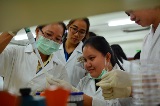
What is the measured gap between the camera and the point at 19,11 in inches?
23.0

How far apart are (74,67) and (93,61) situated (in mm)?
510

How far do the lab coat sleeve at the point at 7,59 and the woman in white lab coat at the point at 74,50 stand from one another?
596 mm

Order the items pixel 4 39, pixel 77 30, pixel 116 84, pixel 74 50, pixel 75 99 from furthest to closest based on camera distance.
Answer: pixel 74 50, pixel 77 30, pixel 4 39, pixel 116 84, pixel 75 99

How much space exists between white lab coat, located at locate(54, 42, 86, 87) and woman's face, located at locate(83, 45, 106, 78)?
0.41 metres

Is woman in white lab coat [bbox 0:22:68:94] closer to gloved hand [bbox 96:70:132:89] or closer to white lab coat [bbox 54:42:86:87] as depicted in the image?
white lab coat [bbox 54:42:86:87]

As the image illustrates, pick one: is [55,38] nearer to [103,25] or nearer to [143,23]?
[143,23]

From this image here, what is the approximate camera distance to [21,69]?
1.60m

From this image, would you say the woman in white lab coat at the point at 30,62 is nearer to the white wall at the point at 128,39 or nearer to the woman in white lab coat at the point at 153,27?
the woman in white lab coat at the point at 153,27

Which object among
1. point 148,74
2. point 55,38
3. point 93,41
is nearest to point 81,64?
point 93,41

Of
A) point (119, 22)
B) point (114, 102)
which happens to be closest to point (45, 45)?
point (114, 102)

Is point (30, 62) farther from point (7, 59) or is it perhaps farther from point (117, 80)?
point (117, 80)

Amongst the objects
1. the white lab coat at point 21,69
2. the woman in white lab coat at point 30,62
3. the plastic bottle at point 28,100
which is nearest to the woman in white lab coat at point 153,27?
the woman in white lab coat at point 30,62

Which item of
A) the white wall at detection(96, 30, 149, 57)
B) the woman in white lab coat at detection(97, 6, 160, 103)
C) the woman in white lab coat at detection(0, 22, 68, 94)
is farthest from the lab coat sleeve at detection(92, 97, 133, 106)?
the white wall at detection(96, 30, 149, 57)

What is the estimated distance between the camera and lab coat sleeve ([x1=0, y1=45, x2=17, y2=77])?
4.94 feet
